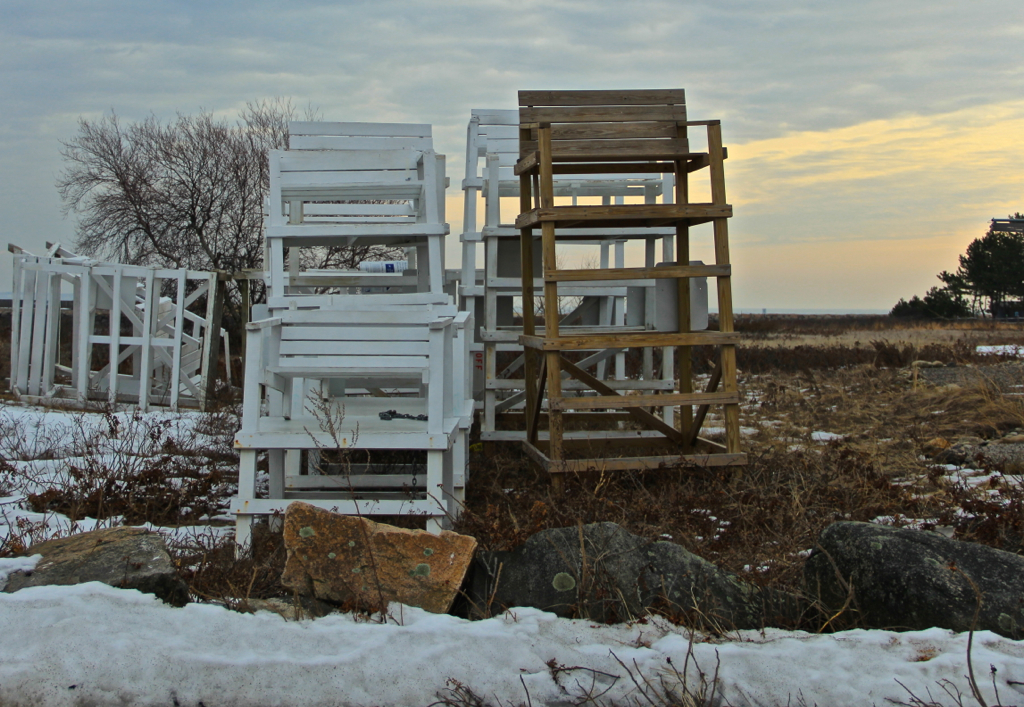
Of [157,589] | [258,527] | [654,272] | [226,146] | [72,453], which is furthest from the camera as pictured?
[226,146]

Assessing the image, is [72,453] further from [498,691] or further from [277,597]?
[498,691]

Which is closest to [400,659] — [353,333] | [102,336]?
[353,333]

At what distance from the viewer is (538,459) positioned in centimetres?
633

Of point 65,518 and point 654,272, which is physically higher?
point 654,272

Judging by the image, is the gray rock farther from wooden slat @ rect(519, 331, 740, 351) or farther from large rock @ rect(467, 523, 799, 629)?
wooden slat @ rect(519, 331, 740, 351)

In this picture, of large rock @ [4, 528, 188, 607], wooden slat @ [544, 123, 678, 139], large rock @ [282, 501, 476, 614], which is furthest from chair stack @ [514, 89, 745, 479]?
large rock @ [4, 528, 188, 607]

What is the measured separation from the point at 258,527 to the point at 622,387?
3665mm

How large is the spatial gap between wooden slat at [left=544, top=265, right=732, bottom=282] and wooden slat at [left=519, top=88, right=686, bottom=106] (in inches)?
52.9

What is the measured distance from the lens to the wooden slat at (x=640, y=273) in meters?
6.08

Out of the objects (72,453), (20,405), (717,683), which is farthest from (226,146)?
(717,683)

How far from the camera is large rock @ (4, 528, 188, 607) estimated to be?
3.59 metres

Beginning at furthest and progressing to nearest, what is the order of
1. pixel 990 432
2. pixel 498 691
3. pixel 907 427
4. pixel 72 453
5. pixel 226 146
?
1. pixel 226 146
2. pixel 907 427
3. pixel 990 432
4. pixel 72 453
5. pixel 498 691

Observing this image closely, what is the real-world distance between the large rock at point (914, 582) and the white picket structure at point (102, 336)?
867 cm

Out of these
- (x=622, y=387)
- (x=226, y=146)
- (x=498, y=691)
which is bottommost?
(x=498, y=691)
